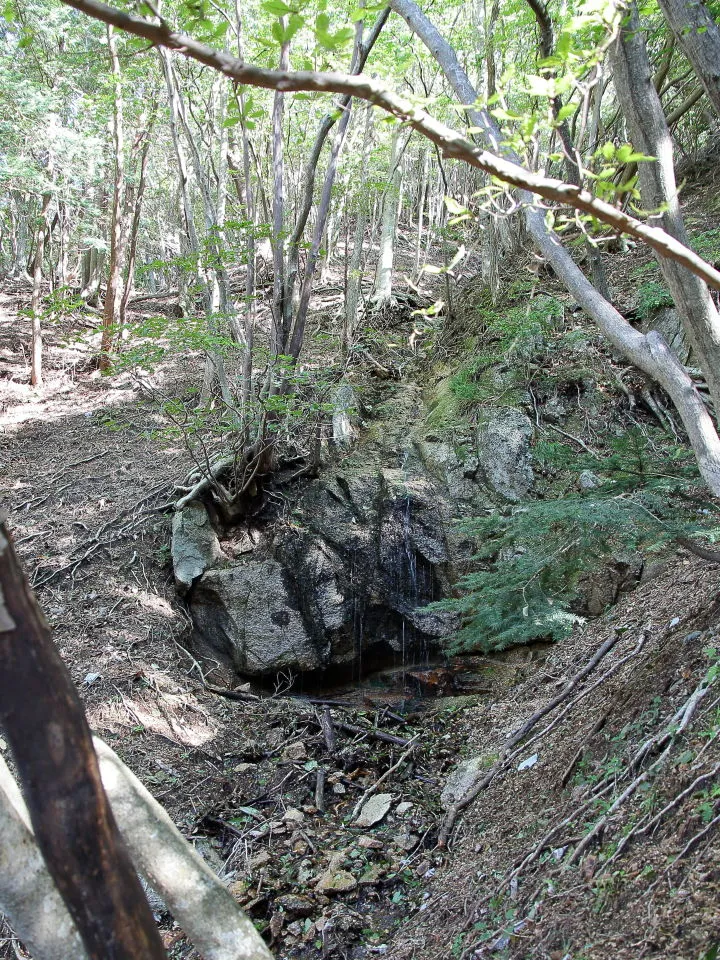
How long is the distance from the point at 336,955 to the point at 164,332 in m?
5.63

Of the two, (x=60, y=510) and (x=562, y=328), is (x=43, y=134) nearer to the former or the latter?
(x=60, y=510)

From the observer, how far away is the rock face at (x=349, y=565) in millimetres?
7598

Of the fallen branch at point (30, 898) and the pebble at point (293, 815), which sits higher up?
the fallen branch at point (30, 898)

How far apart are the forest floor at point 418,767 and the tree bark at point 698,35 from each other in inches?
106

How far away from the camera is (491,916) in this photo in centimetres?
302

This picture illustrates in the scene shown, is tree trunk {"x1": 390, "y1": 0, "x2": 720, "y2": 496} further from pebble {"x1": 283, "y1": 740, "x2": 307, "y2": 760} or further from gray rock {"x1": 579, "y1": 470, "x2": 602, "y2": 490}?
pebble {"x1": 283, "y1": 740, "x2": 307, "y2": 760}

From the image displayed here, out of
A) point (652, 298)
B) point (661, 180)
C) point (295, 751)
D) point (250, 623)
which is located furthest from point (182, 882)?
point (652, 298)

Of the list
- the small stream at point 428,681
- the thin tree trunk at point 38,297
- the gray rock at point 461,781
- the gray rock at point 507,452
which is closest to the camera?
the gray rock at point 461,781

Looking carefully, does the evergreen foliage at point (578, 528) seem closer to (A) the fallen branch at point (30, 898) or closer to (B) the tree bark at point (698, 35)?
(B) the tree bark at point (698, 35)

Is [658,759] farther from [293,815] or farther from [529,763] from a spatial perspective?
[293,815]

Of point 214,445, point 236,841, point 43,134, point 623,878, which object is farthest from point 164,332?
point 43,134

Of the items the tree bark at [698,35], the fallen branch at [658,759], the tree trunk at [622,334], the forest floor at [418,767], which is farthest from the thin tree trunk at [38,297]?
the fallen branch at [658,759]

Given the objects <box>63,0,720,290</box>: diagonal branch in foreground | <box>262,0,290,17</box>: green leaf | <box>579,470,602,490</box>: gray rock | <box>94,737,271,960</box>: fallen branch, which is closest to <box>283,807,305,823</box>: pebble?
A: <box>94,737,271,960</box>: fallen branch

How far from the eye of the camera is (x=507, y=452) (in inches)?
324
